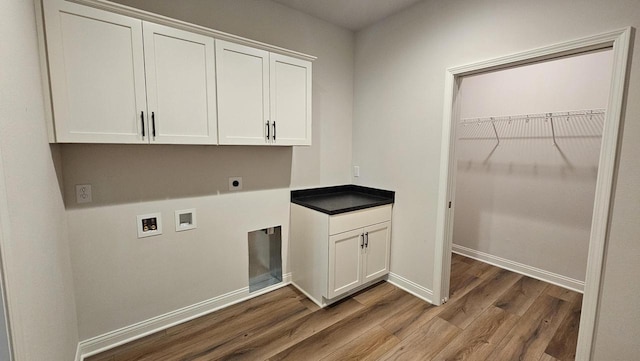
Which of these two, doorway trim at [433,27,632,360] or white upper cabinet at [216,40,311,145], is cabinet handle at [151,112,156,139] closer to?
white upper cabinet at [216,40,311,145]

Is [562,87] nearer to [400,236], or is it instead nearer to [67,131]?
[400,236]

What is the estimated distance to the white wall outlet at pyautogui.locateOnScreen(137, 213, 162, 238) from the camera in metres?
2.01

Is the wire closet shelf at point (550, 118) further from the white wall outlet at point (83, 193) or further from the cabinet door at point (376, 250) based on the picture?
the white wall outlet at point (83, 193)

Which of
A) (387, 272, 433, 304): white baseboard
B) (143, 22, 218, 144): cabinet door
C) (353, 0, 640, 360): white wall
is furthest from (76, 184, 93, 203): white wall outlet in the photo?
(387, 272, 433, 304): white baseboard

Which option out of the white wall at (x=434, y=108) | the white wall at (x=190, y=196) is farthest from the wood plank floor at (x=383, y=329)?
the white wall at (x=434, y=108)

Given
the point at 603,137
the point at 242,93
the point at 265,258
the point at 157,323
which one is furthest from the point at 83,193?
the point at 603,137

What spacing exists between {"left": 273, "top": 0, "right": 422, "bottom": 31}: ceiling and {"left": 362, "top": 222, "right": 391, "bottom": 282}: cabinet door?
2105 millimetres

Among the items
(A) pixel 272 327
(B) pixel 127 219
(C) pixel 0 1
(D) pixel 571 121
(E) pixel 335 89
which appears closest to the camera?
(C) pixel 0 1

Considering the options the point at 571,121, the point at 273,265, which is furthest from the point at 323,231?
the point at 571,121

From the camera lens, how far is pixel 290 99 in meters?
2.39

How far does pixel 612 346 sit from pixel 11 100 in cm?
324

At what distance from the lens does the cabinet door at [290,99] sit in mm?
2297

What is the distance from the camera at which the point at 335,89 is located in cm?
304

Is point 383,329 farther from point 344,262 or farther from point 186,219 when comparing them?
point 186,219
